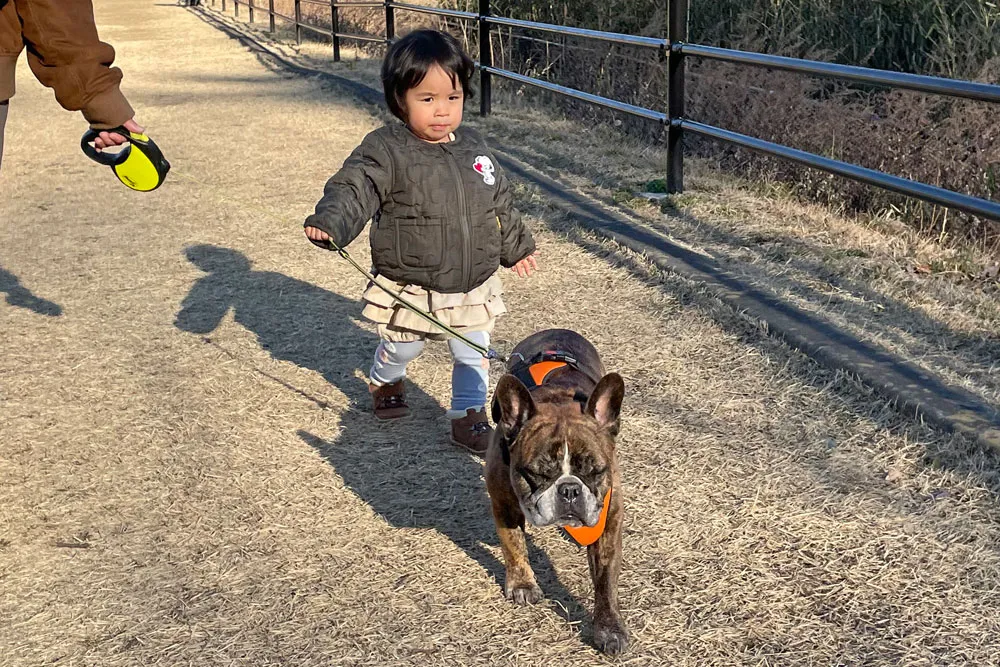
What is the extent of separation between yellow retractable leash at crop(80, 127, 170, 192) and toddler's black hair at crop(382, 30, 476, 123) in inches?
32.3

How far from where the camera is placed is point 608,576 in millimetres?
2598

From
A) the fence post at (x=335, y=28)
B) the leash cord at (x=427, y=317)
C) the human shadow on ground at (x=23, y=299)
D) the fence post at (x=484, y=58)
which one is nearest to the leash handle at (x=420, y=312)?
the leash cord at (x=427, y=317)

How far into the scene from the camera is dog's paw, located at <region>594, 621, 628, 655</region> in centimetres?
253

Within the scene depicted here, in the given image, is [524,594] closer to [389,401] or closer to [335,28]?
[389,401]

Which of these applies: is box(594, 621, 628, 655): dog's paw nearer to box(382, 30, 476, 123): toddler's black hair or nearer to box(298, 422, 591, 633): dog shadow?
box(298, 422, 591, 633): dog shadow

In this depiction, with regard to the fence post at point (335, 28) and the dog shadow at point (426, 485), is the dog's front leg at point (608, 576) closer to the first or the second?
the dog shadow at point (426, 485)

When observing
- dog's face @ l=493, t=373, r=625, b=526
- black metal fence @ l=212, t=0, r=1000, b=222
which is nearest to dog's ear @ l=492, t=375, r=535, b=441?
dog's face @ l=493, t=373, r=625, b=526

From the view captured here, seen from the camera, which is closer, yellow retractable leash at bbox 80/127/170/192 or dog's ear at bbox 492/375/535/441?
dog's ear at bbox 492/375/535/441

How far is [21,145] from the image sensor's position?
31.9 feet

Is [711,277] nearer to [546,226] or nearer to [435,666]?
[546,226]

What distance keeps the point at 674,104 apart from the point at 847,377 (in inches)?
117

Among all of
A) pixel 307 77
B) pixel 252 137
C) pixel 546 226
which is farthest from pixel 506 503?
pixel 307 77

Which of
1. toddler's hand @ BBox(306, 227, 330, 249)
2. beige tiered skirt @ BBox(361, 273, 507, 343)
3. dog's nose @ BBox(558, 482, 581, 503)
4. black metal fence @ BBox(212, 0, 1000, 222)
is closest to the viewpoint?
dog's nose @ BBox(558, 482, 581, 503)

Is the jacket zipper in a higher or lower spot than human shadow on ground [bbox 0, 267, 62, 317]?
higher
